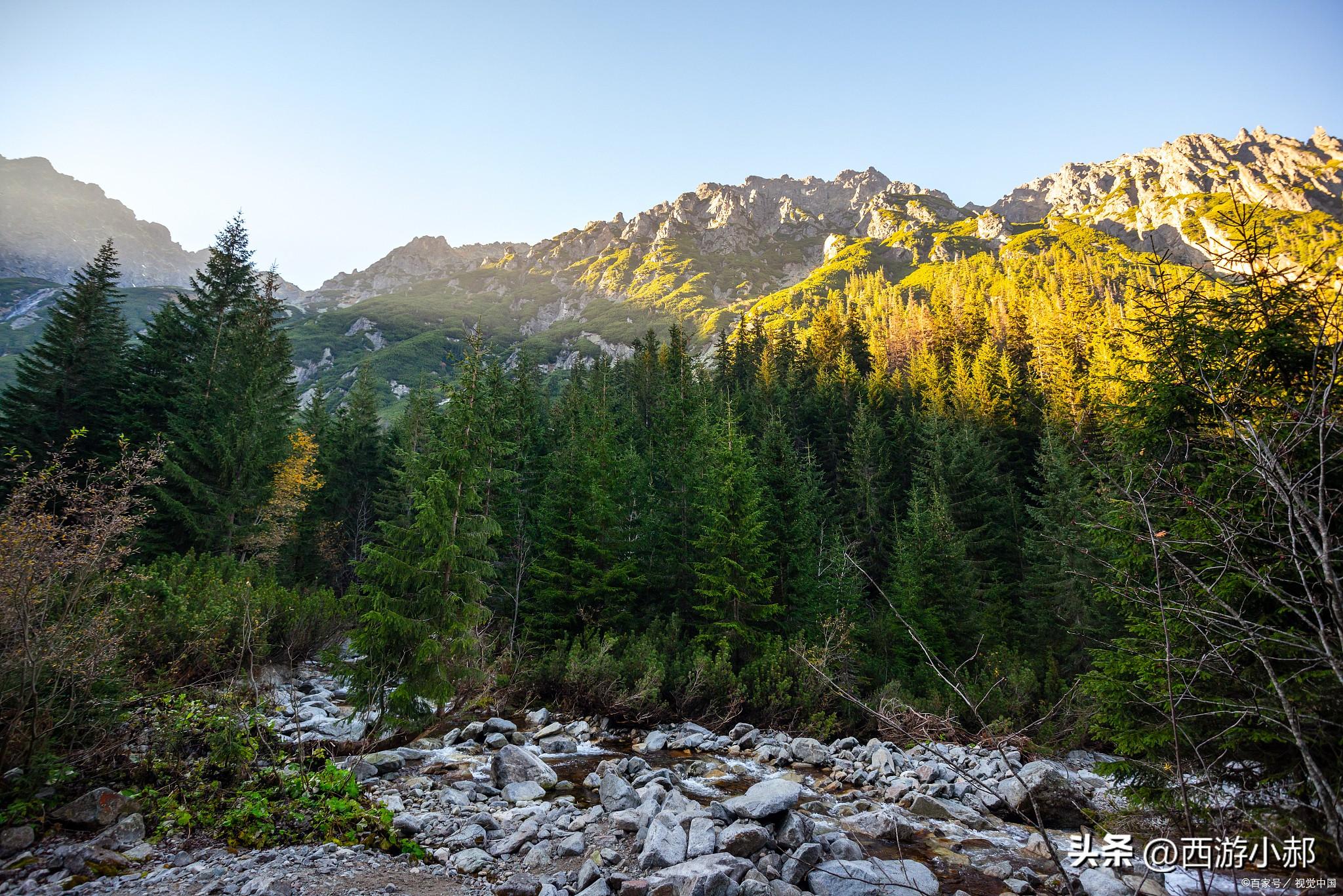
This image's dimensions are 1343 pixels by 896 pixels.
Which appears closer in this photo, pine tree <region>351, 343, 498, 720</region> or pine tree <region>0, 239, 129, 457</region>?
pine tree <region>351, 343, 498, 720</region>

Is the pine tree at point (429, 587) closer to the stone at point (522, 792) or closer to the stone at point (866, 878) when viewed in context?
the stone at point (522, 792)

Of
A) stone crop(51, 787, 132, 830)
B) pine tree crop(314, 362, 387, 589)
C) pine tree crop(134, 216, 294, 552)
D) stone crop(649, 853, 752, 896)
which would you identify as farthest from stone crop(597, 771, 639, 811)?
pine tree crop(314, 362, 387, 589)

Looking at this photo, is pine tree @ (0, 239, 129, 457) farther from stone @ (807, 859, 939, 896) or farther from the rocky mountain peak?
the rocky mountain peak

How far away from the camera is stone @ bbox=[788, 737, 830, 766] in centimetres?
1162

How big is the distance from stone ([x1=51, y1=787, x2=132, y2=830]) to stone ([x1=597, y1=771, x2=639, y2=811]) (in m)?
5.49

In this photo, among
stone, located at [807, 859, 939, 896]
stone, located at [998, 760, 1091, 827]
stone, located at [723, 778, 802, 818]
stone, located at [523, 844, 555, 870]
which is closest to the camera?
stone, located at [807, 859, 939, 896]

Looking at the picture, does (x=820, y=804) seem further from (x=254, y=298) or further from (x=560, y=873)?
(x=254, y=298)

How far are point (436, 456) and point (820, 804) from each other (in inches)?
387

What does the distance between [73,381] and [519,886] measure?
32926 millimetres

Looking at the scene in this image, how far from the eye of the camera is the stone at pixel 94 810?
5523mm

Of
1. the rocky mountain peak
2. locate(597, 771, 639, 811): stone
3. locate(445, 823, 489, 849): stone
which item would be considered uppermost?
the rocky mountain peak

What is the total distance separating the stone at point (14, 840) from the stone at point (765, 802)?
7.10 meters

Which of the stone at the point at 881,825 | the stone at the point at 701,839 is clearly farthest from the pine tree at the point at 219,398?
the stone at the point at 881,825

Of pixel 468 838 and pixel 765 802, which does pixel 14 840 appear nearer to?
pixel 468 838
